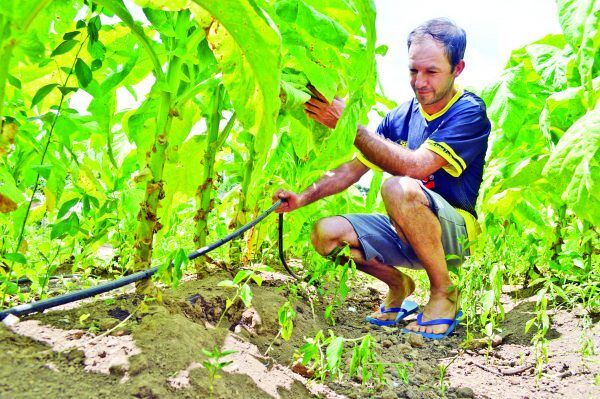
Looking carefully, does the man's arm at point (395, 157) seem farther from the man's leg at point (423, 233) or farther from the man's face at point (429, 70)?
the man's face at point (429, 70)

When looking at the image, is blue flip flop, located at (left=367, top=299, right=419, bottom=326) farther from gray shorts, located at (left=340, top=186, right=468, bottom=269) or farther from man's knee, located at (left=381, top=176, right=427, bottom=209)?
man's knee, located at (left=381, top=176, right=427, bottom=209)

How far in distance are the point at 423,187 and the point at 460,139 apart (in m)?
0.25

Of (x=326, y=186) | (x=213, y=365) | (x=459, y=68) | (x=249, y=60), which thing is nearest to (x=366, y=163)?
(x=326, y=186)

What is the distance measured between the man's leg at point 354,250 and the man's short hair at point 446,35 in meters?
0.86

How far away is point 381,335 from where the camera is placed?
6.88 ft

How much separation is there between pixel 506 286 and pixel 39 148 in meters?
2.40

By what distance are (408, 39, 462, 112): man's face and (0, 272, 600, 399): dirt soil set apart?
1008 mm

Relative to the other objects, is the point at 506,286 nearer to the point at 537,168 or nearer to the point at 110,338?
the point at 537,168

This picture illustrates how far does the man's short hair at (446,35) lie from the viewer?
7.88 ft

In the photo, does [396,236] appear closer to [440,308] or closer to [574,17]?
[440,308]

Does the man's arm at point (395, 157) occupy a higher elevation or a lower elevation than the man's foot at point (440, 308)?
higher

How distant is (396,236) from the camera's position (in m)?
2.54

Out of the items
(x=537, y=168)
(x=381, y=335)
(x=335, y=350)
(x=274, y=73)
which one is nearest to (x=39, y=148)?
(x=274, y=73)

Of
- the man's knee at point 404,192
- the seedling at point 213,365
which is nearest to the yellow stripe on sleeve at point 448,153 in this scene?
the man's knee at point 404,192
